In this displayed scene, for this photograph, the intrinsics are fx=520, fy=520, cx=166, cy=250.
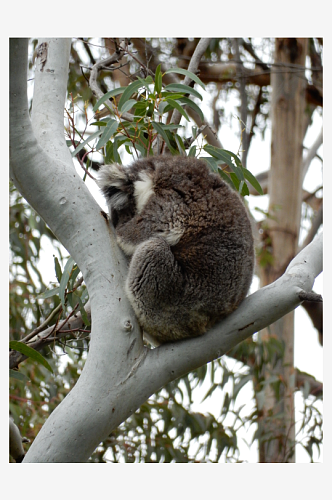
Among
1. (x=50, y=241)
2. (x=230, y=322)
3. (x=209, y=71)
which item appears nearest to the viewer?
(x=230, y=322)

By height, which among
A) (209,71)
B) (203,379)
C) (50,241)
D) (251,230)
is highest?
(209,71)

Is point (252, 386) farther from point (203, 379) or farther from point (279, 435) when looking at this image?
point (203, 379)

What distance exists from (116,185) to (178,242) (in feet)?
1.01

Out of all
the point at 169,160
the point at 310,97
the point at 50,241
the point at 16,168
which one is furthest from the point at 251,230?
the point at 310,97

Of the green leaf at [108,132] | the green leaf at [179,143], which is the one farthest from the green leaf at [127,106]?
the green leaf at [179,143]

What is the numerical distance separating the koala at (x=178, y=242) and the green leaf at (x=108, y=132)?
10 centimetres

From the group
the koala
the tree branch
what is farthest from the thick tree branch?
the tree branch

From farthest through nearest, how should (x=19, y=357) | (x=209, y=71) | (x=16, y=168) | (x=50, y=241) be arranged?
(x=209, y=71)
(x=50, y=241)
(x=19, y=357)
(x=16, y=168)

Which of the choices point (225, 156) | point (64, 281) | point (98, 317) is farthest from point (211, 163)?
point (98, 317)

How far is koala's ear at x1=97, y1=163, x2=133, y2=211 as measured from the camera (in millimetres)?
1860

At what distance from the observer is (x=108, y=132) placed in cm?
183

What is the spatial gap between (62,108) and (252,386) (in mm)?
2595

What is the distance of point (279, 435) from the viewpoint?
140 inches

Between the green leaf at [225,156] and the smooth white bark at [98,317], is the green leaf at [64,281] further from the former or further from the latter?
the green leaf at [225,156]
